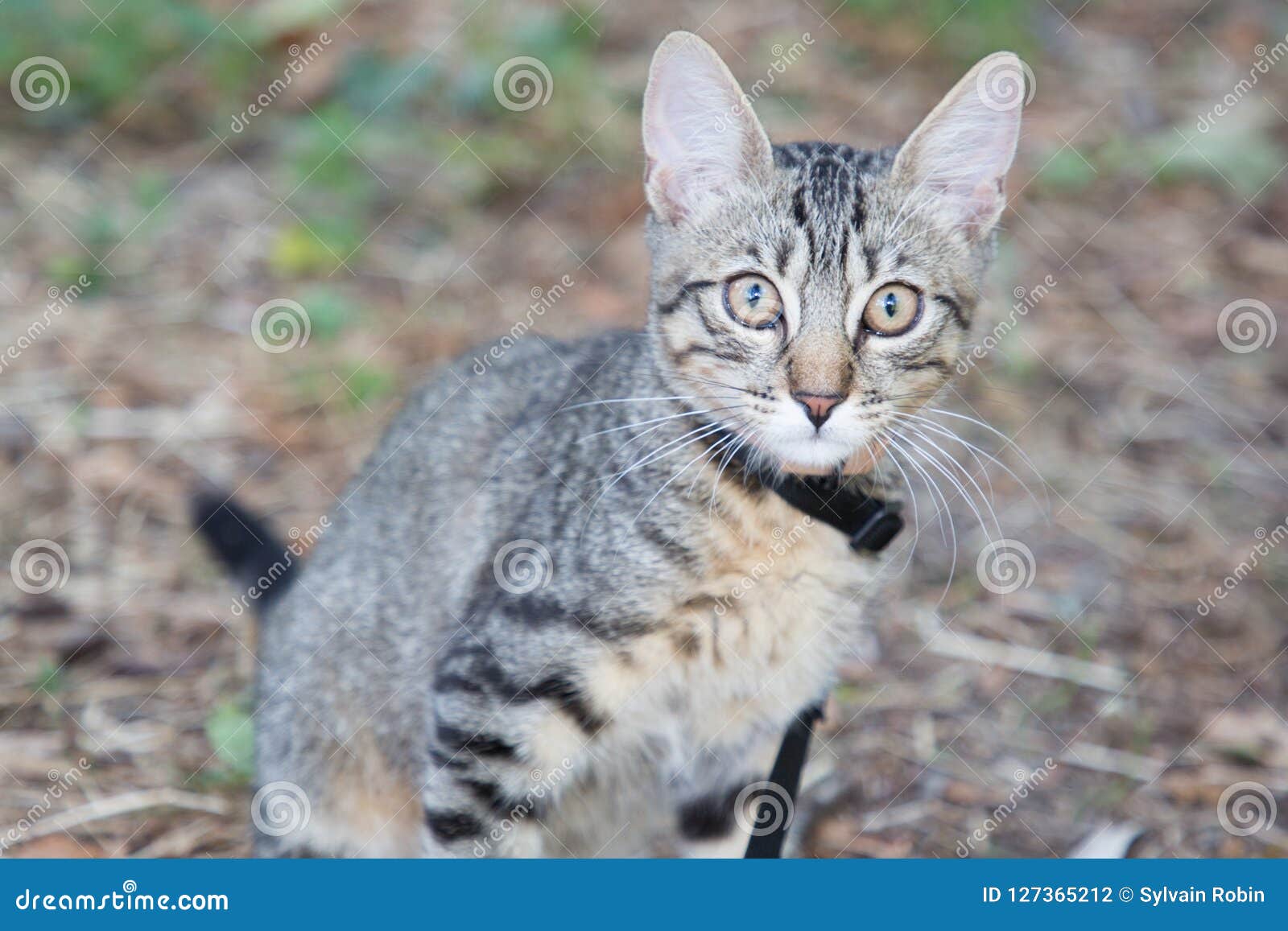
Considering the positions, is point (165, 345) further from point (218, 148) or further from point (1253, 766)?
point (1253, 766)

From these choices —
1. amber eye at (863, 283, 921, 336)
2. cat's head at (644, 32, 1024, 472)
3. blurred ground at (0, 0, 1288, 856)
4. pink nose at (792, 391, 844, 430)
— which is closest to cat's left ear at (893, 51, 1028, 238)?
cat's head at (644, 32, 1024, 472)

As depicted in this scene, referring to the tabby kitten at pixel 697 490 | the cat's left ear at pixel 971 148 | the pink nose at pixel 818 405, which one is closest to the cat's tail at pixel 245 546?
the tabby kitten at pixel 697 490

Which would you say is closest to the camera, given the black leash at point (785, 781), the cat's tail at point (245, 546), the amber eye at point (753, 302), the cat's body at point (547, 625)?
the amber eye at point (753, 302)

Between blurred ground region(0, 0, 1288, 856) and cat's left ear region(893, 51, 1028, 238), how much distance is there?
1942mm

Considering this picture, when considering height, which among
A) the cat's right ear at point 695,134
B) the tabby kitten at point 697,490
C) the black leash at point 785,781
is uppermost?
the cat's right ear at point 695,134

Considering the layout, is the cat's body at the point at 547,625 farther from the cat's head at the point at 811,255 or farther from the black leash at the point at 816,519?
the cat's head at the point at 811,255

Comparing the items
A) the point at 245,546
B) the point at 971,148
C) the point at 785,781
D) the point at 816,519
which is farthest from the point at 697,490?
the point at 245,546

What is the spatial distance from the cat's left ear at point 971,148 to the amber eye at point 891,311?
334 mm

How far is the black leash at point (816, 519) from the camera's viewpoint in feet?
11.0

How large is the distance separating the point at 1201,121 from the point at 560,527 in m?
5.23

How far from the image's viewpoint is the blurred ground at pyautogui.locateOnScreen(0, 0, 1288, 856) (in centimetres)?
428

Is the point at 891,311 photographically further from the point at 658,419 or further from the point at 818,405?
the point at 658,419

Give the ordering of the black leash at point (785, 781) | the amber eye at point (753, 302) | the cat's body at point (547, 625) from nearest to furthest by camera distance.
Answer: the amber eye at point (753, 302) < the cat's body at point (547, 625) < the black leash at point (785, 781)

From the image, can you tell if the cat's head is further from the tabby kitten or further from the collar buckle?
the collar buckle
